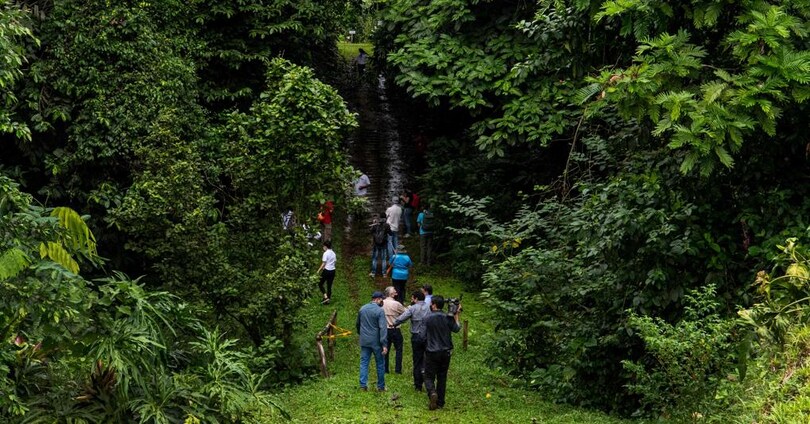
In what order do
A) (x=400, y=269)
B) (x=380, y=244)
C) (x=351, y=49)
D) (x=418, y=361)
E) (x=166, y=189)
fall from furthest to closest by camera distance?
(x=351, y=49)
(x=380, y=244)
(x=400, y=269)
(x=166, y=189)
(x=418, y=361)

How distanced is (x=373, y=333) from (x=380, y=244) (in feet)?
24.7

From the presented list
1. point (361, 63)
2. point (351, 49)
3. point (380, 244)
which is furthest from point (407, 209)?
point (351, 49)

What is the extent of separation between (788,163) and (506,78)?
7152 mm

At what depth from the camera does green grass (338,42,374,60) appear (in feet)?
134

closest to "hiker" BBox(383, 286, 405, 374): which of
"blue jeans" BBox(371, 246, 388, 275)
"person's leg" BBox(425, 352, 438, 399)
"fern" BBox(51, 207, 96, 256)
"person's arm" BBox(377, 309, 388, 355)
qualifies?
"person's arm" BBox(377, 309, 388, 355)

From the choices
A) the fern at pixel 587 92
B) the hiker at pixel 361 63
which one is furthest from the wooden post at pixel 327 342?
the hiker at pixel 361 63

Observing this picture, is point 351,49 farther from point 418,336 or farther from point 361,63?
point 418,336

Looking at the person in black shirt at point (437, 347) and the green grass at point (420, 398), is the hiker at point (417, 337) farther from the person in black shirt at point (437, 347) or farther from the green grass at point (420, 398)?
the person in black shirt at point (437, 347)

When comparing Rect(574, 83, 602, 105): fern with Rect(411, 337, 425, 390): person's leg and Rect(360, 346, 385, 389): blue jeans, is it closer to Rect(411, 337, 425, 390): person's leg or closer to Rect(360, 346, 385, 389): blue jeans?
Rect(411, 337, 425, 390): person's leg

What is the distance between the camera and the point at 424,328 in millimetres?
11906

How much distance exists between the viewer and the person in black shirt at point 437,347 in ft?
37.6

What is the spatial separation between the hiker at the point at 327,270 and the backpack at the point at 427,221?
11.2 ft

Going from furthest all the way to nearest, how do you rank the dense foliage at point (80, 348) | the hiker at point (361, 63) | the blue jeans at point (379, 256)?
the hiker at point (361, 63), the blue jeans at point (379, 256), the dense foliage at point (80, 348)

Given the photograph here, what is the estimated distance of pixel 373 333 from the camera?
1214 centimetres
